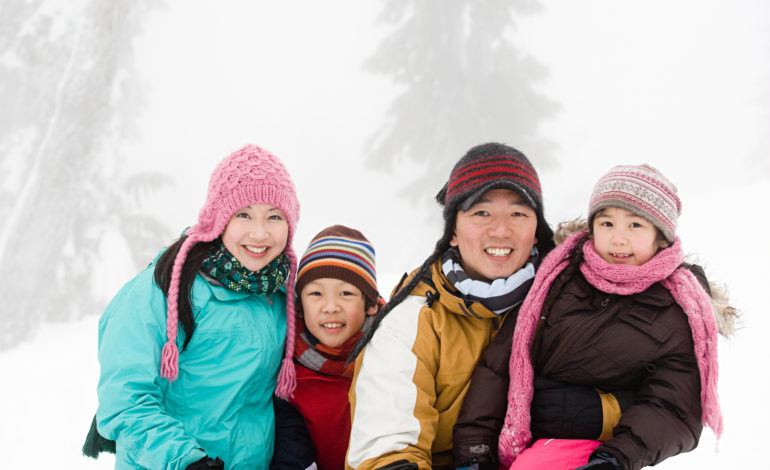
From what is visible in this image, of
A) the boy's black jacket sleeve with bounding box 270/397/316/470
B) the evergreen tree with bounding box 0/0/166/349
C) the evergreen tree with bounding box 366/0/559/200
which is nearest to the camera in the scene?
the boy's black jacket sleeve with bounding box 270/397/316/470

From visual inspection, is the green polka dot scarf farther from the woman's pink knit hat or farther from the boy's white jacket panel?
the boy's white jacket panel

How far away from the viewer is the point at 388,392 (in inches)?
86.5

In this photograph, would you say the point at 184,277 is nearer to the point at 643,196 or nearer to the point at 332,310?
the point at 332,310

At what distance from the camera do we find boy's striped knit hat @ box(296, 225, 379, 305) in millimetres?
2791

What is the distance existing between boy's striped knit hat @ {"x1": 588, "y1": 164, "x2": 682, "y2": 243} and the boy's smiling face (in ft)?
4.22

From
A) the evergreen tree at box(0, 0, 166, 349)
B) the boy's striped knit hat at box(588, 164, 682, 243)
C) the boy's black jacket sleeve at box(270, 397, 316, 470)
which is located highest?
the evergreen tree at box(0, 0, 166, 349)

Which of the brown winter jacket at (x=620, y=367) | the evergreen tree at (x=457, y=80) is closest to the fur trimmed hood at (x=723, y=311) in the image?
the brown winter jacket at (x=620, y=367)

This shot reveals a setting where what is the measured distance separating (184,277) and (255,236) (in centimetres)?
38

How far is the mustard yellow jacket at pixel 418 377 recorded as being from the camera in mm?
2129

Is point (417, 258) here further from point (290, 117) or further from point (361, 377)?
point (290, 117)

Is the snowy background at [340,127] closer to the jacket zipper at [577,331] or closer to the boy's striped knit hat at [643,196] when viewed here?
the boy's striped knit hat at [643,196]

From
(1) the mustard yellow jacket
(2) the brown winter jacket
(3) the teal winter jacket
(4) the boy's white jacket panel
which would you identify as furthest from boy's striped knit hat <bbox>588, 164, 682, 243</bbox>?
(3) the teal winter jacket

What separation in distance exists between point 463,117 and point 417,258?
241 inches

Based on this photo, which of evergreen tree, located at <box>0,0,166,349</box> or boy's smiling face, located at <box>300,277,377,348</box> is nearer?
boy's smiling face, located at <box>300,277,377,348</box>
